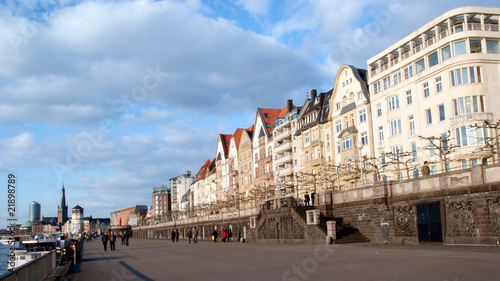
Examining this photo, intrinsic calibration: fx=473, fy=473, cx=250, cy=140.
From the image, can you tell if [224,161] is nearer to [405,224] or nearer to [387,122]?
[387,122]

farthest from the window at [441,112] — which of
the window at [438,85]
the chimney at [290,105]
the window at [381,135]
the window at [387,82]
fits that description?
the chimney at [290,105]

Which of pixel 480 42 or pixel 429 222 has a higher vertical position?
pixel 480 42

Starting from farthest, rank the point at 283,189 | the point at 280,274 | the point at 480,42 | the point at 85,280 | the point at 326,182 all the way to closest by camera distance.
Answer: the point at 283,189, the point at 326,182, the point at 480,42, the point at 85,280, the point at 280,274

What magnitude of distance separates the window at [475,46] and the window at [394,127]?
10051mm

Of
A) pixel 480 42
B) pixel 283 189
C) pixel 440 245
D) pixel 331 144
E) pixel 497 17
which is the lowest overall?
pixel 440 245

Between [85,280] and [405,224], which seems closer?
[85,280]

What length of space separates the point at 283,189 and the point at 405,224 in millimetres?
32199

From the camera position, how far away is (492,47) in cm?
3966

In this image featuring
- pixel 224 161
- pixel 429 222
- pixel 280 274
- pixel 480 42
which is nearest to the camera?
pixel 280 274

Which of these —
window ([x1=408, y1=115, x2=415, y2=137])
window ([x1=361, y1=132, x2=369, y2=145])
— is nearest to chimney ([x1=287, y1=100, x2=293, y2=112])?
window ([x1=361, y1=132, x2=369, y2=145])

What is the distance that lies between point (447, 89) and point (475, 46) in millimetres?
4067

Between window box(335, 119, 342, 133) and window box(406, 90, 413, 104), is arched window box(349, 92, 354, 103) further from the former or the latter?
window box(406, 90, 413, 104)

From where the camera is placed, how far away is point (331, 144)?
59.2 meters

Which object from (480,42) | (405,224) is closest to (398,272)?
(405,224)
